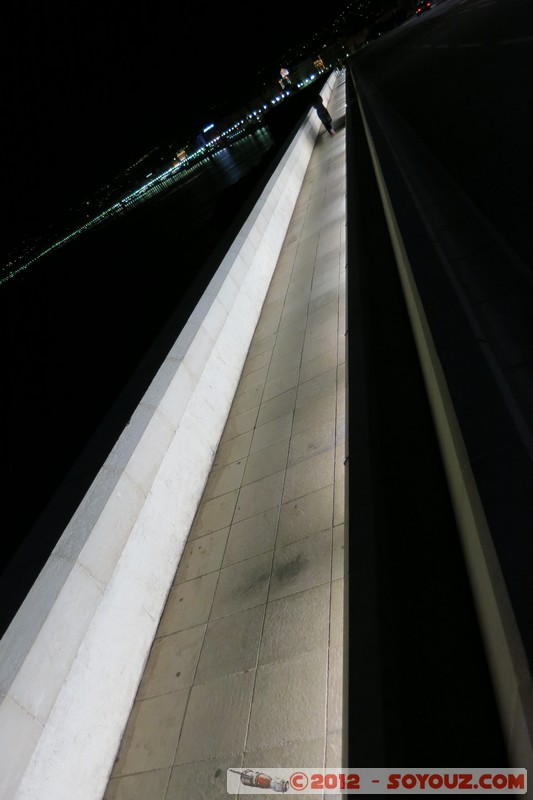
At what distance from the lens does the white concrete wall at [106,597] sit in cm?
168

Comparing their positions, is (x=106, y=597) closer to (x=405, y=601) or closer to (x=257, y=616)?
(x=257, y=616)

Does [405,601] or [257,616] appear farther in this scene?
[257,616]

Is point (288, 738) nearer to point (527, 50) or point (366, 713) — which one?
point (366, 713)

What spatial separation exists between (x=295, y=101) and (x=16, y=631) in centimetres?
2715

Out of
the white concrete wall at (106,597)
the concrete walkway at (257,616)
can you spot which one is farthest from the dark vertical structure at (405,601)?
the white concrete wall at (106,597)

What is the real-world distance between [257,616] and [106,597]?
0.82 m

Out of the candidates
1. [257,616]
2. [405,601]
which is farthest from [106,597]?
[405,601]

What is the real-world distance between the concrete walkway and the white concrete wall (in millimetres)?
141

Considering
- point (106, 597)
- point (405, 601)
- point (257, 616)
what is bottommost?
point (257, 616)

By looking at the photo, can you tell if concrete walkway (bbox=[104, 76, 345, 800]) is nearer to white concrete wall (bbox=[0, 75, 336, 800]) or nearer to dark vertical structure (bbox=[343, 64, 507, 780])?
white concrete wall (bbox=[0, 75, 336, 800])

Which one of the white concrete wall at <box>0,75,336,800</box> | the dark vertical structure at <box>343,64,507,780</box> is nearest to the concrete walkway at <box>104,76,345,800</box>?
the white concrete wall at <box>0,75,336,800</box>

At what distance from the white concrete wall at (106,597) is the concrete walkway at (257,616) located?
0.46 feet

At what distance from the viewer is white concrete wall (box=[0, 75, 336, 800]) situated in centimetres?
168

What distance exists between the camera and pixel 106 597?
7.14 feet
